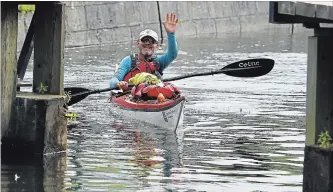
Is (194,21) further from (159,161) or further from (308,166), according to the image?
(308,166)

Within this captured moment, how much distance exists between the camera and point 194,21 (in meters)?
41.3

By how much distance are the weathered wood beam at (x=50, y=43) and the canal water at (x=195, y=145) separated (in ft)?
2.70

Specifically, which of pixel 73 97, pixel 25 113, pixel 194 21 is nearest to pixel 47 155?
pixel 25 113

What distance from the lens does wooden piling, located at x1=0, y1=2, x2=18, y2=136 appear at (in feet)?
37.1

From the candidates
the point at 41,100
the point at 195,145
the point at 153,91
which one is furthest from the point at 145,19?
the point at 41,100

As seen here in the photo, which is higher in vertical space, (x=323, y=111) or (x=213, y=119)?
(x=323, y=111)

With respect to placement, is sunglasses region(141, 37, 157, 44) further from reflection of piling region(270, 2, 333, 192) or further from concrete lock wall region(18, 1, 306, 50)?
concrete lock wall region(18, 1, 306, 50)

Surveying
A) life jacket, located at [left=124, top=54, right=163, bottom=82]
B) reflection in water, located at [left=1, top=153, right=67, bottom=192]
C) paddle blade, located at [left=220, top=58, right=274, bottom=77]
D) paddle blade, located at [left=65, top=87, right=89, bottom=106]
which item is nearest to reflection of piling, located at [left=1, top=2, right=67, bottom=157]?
reflection in water, located at [left=1, top=153, right=67, bottom=192]

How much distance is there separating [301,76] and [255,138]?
31.1ft

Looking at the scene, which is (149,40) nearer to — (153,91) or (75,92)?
(153,91)

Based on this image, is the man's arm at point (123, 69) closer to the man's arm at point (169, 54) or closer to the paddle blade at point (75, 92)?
the man's arm at point (169, 54)

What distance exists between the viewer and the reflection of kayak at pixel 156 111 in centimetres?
1523

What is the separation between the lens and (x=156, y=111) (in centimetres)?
1550

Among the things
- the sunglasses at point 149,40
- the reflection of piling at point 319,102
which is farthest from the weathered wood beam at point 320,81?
the sunglasses at point 149,40
